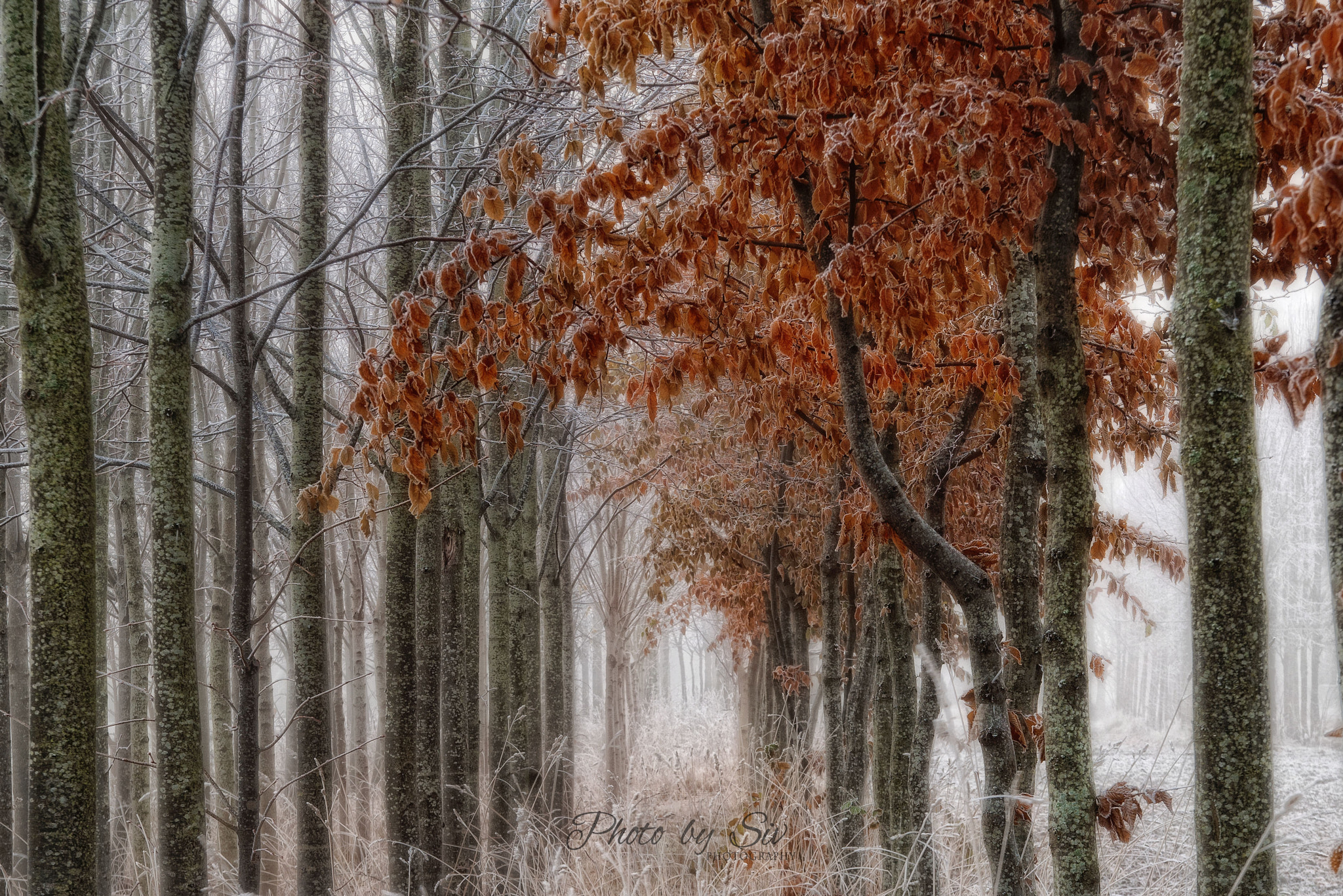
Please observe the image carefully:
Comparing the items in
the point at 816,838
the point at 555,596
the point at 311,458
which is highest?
the point at 311,458

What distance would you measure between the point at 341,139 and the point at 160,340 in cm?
685

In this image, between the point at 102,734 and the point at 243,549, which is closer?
the point at 243,549

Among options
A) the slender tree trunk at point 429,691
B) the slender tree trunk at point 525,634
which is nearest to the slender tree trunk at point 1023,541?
the slender tree trunk at point 429,691

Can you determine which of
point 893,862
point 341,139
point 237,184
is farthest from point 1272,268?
point 341,139

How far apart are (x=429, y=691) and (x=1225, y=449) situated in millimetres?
3570

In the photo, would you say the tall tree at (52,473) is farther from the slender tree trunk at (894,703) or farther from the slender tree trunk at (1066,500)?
the slender tree trunk at (894,703)

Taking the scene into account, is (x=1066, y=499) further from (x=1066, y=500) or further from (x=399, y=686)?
(x=399, y=686)

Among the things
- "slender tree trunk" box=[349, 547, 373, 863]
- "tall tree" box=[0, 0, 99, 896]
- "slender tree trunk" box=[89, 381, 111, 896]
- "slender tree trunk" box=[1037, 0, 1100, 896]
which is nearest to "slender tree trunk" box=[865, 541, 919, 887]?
"slender tree trunk" box=[1037, 0, 1100, 896]

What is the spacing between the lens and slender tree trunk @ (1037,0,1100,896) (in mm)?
2322

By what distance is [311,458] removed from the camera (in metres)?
3.88

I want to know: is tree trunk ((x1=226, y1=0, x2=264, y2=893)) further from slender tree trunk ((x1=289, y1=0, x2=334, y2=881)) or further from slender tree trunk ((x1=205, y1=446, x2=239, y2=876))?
slender tree trunk ((x1=205, y1=446, x2=239, y2=876))

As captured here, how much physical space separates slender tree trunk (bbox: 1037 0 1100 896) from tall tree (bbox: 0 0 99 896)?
250 centimetres

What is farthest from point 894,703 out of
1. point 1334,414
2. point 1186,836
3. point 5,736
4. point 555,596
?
point 5,736

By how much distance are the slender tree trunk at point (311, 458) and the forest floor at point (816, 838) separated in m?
1.34
